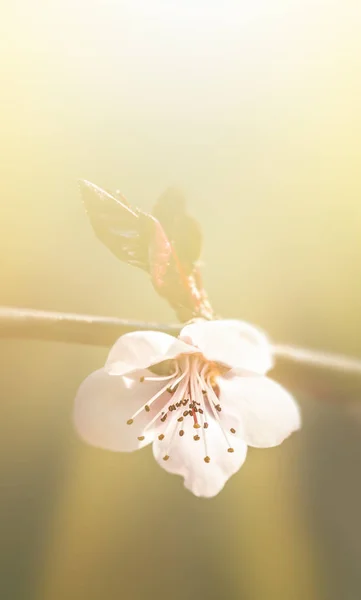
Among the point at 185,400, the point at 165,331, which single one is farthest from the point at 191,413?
the point at 165,331

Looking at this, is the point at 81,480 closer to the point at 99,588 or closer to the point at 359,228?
the point at 99,588

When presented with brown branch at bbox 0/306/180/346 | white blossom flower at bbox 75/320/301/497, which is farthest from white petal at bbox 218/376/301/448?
brown branch at bbox 0/306/180/346

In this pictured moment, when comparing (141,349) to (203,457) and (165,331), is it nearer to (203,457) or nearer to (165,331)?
(165,331)

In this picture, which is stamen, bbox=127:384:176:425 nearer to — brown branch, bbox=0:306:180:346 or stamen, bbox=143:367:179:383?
stamen, bbox=143:367:179:383

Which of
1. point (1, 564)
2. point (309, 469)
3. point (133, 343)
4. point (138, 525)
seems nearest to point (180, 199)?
point (133, 343)

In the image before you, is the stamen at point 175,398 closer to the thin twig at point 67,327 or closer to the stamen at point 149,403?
the stamen at point 149,403

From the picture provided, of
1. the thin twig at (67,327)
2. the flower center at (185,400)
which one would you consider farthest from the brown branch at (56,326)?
the flower center at (185,400)

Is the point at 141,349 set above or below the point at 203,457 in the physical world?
above
